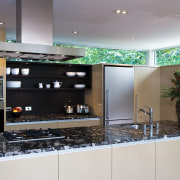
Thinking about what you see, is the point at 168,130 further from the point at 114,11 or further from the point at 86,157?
the point at 114,11

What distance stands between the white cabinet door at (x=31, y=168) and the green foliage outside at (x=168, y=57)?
4705mm

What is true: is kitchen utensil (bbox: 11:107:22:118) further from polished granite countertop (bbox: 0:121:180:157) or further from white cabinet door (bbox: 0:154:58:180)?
white cabinet door (bbox: 0:154:58:180)

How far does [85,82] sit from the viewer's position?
6121 millimetres

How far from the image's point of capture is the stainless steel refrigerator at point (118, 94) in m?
5.52

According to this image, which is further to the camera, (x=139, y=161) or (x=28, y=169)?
(x=139, y=161)

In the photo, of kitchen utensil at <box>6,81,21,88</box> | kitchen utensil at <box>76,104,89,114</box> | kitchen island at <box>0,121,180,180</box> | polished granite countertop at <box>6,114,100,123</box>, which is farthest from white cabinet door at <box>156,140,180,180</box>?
kitchen utensil at <box>6,81,21,88</box>

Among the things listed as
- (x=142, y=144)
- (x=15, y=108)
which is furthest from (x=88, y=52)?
(x=142, y=144)

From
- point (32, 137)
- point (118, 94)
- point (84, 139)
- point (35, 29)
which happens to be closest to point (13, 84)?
point (118, 94)

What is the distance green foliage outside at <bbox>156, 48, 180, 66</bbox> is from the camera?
20.6 ft

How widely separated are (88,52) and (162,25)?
2.34 meters

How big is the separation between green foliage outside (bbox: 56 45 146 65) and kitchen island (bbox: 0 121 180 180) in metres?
3.11

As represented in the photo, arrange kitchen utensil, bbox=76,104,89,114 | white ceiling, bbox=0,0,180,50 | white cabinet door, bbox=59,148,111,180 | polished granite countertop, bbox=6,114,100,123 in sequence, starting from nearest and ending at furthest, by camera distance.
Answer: white cabinet door, bbox=59,148,111,180 < white ceiling, bbox=0,0,180,50 < polished granite countertop, bbox=6,114,100,123 < kitchen utensil, bbox=76,104,89,114

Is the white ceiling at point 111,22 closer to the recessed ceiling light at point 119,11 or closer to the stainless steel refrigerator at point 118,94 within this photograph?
the recessed ceiling light at point 119,11

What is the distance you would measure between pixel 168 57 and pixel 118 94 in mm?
1794
